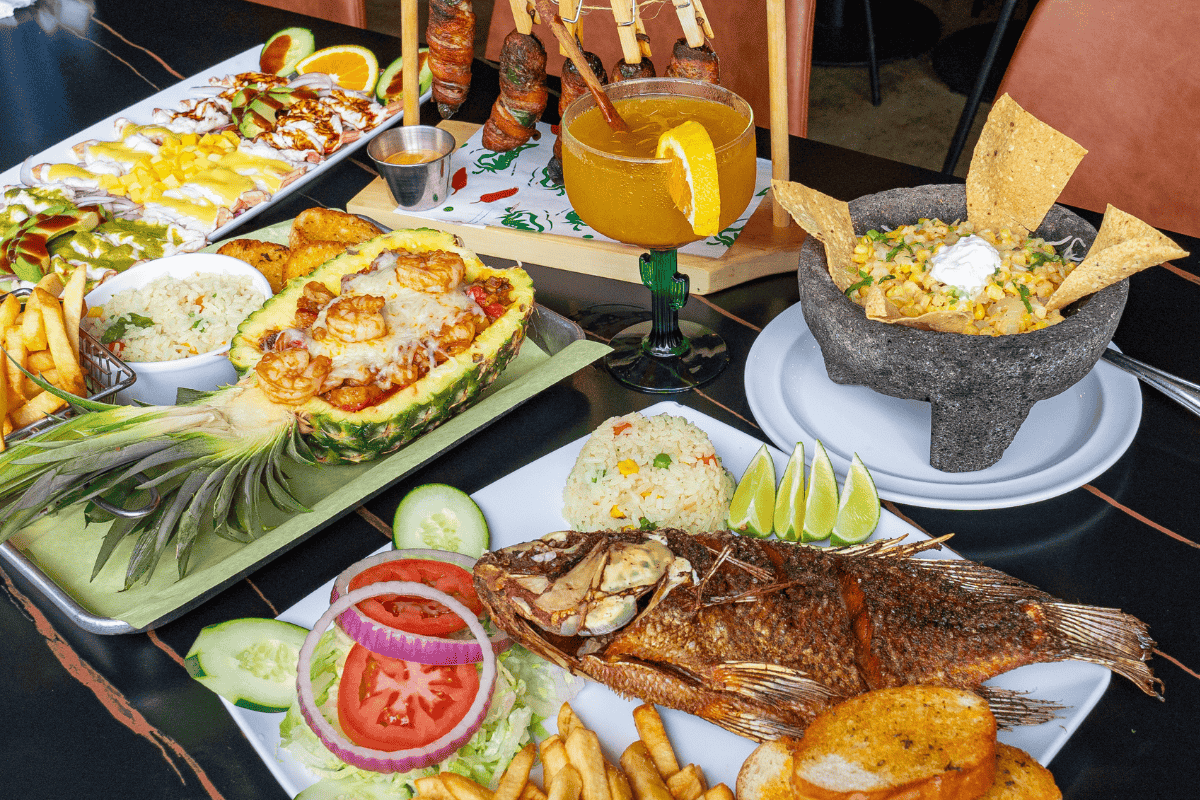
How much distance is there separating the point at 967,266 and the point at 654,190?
1.80ft

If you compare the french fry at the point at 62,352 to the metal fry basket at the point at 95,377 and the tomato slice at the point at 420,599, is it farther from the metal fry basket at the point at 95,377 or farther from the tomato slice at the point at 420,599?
the tomato slice at the point at 420,599

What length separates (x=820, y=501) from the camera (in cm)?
150

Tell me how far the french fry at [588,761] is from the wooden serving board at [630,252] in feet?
3.72

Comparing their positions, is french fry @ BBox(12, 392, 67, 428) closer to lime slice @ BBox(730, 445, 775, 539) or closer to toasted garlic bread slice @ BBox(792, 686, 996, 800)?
lime slice @ BBox(730, 445, 775, 539)

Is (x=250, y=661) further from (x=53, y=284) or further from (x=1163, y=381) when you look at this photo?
(x=1163, y=381)

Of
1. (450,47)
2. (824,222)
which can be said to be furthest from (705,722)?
(450,47)

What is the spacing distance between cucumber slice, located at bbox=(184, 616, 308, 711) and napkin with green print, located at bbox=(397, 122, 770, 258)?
1.20 meters

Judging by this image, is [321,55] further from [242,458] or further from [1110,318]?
[1110,318]

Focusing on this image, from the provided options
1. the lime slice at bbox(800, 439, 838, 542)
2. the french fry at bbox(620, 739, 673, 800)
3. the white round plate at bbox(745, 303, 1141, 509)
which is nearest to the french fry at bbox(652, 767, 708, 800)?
the french fry at bbox(620, 739, 673, 800)

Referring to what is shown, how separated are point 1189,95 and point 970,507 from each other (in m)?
1.55

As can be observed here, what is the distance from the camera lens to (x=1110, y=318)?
1.46 meters

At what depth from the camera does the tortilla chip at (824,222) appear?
1595 millimetres

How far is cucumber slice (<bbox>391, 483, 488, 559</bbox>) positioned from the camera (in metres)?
1.47

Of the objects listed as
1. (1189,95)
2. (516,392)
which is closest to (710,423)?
(516,392)
